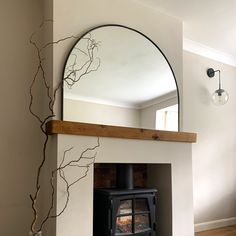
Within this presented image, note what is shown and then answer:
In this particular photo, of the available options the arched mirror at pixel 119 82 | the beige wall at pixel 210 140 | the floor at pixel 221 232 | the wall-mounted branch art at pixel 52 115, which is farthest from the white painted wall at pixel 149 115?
the floor at pixel 221 232

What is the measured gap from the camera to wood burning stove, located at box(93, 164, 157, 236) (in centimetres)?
258

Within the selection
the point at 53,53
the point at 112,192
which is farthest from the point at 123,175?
the point at 53,53

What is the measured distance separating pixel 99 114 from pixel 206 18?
173 cm

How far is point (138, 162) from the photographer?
2.79 m

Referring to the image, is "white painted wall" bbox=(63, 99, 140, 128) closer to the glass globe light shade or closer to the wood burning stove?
the wood burning stove

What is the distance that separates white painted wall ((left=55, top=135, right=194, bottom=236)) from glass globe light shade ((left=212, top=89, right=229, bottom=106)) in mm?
1374

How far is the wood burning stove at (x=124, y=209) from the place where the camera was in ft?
8.46

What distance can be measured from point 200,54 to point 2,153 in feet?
9.92

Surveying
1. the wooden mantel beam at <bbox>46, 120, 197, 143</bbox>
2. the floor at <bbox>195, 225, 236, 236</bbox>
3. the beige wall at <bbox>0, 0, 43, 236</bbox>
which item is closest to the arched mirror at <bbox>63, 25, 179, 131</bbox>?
the wooden mantel beam at <bbox>46, 120, 197, 143</bbox>

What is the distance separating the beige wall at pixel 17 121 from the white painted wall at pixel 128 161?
1.40ft

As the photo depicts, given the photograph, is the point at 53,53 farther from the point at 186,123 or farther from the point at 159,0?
the point at 186,123

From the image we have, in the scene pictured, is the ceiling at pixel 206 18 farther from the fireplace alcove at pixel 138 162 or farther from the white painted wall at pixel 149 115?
the fireplace alcove at pixel 138 162

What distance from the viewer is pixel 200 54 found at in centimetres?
421

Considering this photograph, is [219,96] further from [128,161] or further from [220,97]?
[128,161]
